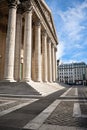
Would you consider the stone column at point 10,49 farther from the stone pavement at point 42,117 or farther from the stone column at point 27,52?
the stone pavement at point 42,117

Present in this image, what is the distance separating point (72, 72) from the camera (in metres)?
186

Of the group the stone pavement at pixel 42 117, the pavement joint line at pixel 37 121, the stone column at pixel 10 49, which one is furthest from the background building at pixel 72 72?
the pavement joint line at pixel 37 121

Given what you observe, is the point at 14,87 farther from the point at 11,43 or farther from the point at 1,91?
the point at 11,43

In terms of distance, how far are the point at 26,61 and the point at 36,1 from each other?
13825 millimetres

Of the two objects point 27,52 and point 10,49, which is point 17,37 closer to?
point 27,52

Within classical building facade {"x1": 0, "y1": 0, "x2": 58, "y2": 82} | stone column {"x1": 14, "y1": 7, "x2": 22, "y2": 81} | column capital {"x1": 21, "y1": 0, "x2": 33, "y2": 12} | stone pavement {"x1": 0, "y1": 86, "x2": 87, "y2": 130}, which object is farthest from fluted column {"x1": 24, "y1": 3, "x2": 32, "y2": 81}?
stone pavement {"x1": 0, "y1": 86, "x2": 87, "y2": 130}

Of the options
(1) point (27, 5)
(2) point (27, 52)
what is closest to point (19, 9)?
(1) point (27, 5)

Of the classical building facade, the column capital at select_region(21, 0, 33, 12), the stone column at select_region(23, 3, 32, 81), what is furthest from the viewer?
the column capital at select_region(21, 0, 33, 12)

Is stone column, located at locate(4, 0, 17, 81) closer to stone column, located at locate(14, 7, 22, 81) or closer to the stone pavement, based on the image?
stone column, located at locate(14, 7, 22, 81)

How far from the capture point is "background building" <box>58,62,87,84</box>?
595 ft

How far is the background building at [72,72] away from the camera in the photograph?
7141 inches

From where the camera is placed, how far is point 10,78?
25109mm

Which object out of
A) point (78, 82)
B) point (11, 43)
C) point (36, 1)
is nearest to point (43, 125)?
point (11, 43)

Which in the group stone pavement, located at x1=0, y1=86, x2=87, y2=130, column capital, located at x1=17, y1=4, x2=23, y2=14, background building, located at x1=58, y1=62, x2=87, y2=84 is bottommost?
stone pavement, located at x1=0, y1=86, x2=87, y2=130
